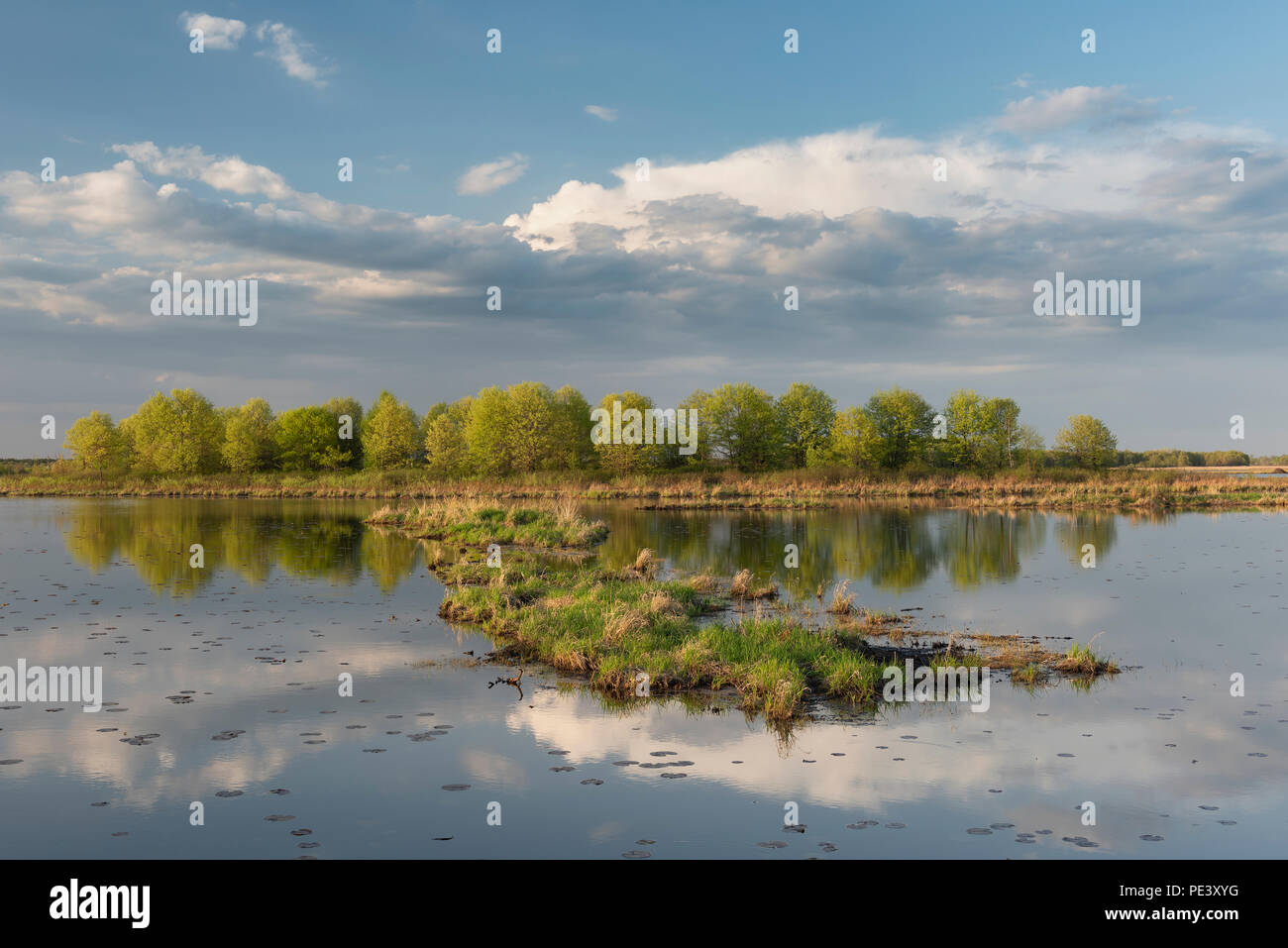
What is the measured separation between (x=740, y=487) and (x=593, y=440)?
21.1 metres

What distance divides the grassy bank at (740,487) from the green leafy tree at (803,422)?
10.0 meters

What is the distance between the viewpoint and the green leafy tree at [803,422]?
8394 cm

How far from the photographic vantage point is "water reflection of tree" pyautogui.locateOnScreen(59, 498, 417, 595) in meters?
24.0

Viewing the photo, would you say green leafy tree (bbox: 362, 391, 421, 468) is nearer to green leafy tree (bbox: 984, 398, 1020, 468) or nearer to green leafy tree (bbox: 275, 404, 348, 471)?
green leafy tree (bbox: 275, 404, 348, 471)

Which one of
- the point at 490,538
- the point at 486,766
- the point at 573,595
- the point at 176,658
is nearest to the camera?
the point at 486,766

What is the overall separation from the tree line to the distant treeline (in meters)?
0.13

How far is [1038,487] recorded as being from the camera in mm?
65375

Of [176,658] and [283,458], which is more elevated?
[283,458]

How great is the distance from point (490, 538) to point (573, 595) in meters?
15.0

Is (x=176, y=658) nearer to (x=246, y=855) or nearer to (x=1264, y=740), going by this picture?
(x=246, y=855)

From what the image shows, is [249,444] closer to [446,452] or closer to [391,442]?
[391,442]

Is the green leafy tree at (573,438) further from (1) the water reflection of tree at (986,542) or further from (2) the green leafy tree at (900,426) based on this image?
(1) the water reflection of tree at (986,542)
